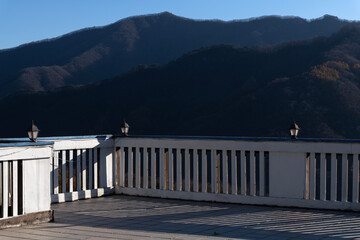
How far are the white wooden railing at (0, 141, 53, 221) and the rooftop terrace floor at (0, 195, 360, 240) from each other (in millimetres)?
210

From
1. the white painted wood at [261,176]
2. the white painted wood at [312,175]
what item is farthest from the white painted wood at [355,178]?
the white painted wood at [261,176]

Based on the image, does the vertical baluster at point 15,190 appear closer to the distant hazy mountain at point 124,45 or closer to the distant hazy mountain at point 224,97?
the distant hazy mountain at point 224,97

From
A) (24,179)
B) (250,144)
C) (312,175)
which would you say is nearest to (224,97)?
(250,144)

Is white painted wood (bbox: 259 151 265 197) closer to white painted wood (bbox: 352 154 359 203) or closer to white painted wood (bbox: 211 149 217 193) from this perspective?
white painted wood (bbox: 211 149 217 193)

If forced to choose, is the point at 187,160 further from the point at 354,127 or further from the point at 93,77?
the point at 93,77

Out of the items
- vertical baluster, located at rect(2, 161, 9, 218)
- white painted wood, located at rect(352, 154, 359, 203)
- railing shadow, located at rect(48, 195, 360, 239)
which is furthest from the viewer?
white painted wood, located at rect(352, 154, 359, 203)

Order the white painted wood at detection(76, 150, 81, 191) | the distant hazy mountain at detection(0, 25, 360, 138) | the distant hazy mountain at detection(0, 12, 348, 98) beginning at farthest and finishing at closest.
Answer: the distant hazy mountain at detection(0, 12, 348, 98) → the distant hazy mountain at detection(0, 25, 360, 138) → the white painted wood at detection(76, 150, 81, 191)

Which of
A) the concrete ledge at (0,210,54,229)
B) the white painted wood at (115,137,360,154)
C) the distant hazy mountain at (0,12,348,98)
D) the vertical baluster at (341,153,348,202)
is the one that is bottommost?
the concrete ledge at (0,210,54,229)

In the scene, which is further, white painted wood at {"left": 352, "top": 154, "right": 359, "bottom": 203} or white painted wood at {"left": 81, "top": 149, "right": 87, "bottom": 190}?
white painted wood at {"left": 81, "top": 149, "right": 87, "bottom": 190}

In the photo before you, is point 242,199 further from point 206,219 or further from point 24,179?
point 24,179

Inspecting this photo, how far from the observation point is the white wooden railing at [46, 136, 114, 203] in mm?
7434

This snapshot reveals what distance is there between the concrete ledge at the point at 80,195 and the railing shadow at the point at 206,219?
0.81 feet

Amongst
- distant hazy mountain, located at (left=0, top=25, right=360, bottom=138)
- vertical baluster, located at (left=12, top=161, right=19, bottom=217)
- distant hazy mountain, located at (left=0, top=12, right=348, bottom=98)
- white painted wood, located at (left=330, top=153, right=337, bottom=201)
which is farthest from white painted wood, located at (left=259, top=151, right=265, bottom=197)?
distant hazy mountain, located at (left=0, top=12, right=348, bottom=98)

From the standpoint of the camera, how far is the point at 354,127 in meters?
44.1
